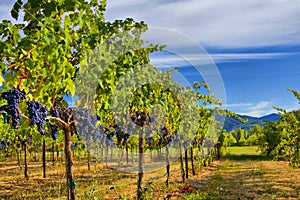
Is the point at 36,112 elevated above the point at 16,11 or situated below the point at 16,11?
below

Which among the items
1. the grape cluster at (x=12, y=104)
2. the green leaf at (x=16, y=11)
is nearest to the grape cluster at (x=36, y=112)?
the grape cluster at (x=12, y=104)

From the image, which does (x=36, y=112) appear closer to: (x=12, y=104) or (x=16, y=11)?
(x=12, y=104)

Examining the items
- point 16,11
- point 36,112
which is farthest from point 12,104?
point 16,11

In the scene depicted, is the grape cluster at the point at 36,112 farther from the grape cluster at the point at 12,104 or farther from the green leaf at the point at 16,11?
the green leaf at the point at 16,11

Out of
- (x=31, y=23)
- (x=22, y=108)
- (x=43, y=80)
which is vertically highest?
(x=31, y=23)

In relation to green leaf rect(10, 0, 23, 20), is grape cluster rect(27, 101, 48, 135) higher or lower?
lower

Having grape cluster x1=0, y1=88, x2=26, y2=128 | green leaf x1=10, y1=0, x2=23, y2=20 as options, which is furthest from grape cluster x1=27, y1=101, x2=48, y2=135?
green leaf x1=10, y1=0, x2=23, y2=20

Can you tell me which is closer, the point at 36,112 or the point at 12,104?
→ the point at 12,104

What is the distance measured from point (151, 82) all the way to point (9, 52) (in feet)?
13.8

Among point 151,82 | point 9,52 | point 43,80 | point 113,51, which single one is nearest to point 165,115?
point 151,82

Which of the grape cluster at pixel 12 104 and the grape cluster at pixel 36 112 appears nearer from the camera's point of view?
the grape cluster at pixel 12 104

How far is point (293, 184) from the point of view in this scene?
15.3 meters

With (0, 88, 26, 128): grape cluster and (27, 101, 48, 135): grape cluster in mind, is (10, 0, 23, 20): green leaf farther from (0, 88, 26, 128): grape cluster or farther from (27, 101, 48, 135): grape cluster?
(27, 101, 48, 135): grape cluster

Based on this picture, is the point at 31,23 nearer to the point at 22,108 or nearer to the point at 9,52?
the point at 9,52
